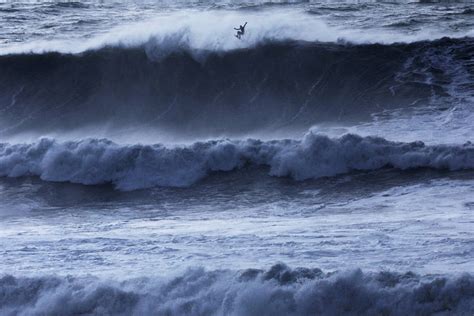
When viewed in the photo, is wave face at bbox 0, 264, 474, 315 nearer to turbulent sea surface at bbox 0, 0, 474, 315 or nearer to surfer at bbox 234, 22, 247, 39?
turbulent sea surface at bbox 0, 0, 474, 315

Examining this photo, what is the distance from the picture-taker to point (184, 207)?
12969 mm

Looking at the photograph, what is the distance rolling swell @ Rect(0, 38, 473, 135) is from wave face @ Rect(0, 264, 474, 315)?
778 centimetres

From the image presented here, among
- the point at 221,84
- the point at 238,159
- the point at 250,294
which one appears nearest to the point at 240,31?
the point at 221,84

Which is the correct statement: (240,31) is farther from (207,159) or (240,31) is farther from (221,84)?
(207,159)

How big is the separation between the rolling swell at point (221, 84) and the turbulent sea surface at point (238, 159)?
53 millimetres

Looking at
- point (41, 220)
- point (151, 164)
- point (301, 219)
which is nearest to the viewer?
point (301, 219)

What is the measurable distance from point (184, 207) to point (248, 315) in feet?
15.3

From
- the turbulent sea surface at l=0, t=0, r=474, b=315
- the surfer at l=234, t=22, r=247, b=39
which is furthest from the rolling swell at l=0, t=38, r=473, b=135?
the surfer at l=234, t=22, r=247, b=39

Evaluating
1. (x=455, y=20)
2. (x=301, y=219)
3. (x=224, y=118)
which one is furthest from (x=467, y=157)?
(x=455, y=20)

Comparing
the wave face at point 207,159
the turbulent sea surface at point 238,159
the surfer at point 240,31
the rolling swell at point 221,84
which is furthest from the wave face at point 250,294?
the surfer at point 240,31

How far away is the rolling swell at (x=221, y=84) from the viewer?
17266 mm

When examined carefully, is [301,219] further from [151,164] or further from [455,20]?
[455,20]

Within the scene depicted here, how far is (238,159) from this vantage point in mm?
14617

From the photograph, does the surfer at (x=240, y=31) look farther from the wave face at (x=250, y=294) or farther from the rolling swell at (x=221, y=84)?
the wave face at (x=250, y=294)
